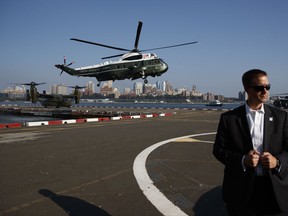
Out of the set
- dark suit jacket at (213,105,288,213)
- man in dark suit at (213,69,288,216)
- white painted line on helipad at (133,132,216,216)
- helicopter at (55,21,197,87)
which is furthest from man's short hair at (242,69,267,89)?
helicopter at (55,21,197,87)

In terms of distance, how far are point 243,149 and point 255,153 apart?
234mm

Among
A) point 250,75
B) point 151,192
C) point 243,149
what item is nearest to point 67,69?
point 151,192

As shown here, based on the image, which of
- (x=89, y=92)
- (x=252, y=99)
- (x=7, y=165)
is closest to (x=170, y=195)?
(x=252, y=99)

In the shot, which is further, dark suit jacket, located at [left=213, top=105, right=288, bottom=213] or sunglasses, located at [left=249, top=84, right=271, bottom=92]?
sunglasses, located at [left=249, top=84, right=271, bottom=92]

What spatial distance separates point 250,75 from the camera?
2900mm

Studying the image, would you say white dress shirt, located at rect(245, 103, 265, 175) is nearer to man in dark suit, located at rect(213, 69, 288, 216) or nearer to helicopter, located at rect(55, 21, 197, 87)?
man in dark suit, located at rect(213, 69, 288, 216)

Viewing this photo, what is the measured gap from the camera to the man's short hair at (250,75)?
287 centimetres

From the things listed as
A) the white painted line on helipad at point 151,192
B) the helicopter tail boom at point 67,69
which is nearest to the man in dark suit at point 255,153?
the white painted line on helipad at point 151,192

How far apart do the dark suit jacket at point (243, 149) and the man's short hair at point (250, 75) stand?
269mm

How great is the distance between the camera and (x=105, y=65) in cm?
3362

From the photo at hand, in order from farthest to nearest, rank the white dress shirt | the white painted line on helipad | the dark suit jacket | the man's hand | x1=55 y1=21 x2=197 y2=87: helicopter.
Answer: x1=55 y1=21 x2=197 y2=87: helicopter < the white painted line on helipad < the white dress shirt < the dark suit jacket < the man's hand

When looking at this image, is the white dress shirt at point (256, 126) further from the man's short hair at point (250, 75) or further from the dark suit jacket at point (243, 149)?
the man's short hair at point (250, 75)

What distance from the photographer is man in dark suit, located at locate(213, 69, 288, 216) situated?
2680 mm

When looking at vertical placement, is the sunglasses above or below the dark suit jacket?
above
